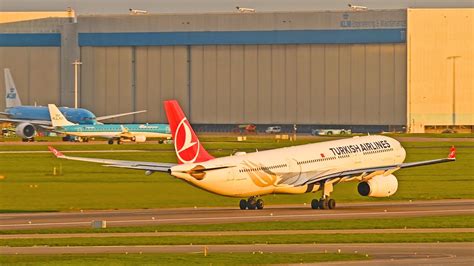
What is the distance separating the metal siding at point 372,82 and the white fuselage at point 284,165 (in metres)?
117

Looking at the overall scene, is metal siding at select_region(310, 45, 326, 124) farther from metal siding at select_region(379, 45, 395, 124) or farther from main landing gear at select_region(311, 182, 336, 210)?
main landing gear at select_region(311, 182, 336, 210)

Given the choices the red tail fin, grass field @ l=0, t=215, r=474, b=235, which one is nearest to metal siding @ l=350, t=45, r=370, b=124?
the red tail fin

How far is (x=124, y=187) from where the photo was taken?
86.8m

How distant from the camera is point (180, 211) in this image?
70438 millimetres

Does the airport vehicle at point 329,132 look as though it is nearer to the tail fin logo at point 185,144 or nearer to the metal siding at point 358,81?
the metal siding at point 358,81

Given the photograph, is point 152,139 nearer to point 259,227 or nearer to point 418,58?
point 418,58

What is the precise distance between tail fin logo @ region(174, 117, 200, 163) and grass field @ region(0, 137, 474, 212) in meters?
8.65

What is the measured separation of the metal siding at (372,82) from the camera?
19488 cm

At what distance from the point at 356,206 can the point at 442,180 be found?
905 inches

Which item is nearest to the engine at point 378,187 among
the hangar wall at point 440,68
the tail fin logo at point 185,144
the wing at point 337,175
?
the wing at point 337,175

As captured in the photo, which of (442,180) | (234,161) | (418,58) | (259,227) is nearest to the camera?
(259,227)

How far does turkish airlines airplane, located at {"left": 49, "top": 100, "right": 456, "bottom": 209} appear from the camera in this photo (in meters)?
67.1

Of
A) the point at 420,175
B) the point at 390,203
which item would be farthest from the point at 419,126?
the point at 390,203


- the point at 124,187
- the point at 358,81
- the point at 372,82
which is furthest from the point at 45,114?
the point at 124,187
